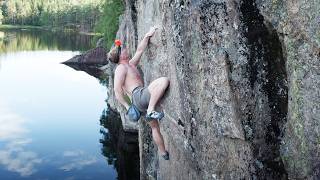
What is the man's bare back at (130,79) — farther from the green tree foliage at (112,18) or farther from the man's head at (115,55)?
the green tree foliage at (112,18)

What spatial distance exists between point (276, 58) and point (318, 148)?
5.19ft

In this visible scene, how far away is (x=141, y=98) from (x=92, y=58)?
178 feet

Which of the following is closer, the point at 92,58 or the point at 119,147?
the point at 119,147

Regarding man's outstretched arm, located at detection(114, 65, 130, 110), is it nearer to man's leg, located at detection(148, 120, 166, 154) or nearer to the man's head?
the man's head

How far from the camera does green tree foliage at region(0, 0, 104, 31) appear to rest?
140625mm

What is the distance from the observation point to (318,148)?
6.16 metres

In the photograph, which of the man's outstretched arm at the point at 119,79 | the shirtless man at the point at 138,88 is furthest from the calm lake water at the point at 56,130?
the man's outstretched arm at the point at 119,79

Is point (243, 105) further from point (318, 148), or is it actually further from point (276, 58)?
point (318, 148)

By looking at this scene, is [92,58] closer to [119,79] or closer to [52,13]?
[119,79]

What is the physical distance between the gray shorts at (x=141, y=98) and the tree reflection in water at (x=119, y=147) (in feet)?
44.1

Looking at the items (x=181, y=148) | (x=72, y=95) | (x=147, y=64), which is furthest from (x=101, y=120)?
(x=181, y=148)

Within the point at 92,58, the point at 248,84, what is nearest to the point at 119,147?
the point at 248,84

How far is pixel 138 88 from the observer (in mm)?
9586

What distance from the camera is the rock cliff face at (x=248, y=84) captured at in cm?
629
